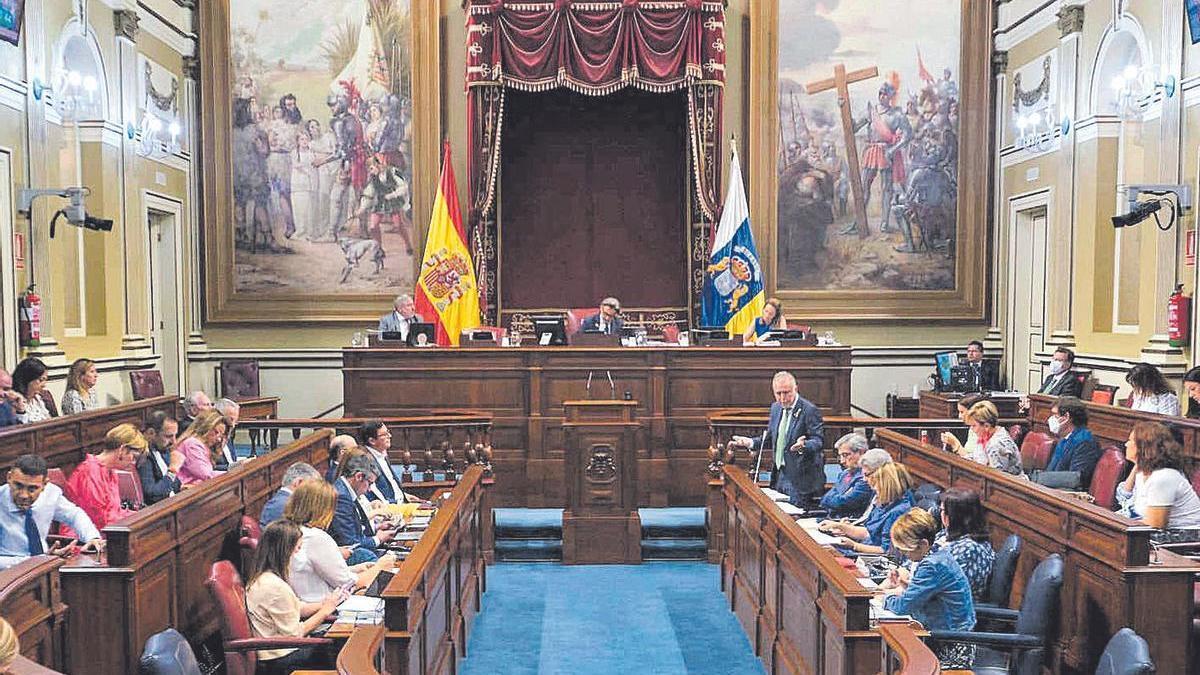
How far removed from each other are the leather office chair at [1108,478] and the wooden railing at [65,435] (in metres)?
6.93

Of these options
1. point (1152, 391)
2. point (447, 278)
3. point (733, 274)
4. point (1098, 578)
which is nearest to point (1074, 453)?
point (1152, 391)

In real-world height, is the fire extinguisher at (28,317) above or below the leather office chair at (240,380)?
above

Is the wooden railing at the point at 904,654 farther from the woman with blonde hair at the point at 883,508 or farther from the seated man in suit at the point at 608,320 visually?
the seated man in suit at the point at 608,320

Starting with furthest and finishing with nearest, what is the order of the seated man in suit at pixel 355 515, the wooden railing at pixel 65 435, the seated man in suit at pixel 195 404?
the seated man in suit at pixel 195 404 → the wooden railing at pixel 65 435 → the seated man in suit at pixel 355 515

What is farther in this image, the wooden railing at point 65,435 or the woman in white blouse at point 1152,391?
the woman in white blouse at point 1152,391

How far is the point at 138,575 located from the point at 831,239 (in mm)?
10525

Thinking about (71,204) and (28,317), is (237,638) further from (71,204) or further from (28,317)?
(71,204)

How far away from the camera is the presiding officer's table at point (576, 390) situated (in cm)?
875

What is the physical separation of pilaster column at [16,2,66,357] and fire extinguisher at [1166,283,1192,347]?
10.3 metres

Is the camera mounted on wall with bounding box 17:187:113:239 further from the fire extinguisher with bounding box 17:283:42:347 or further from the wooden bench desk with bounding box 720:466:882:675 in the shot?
the wooden bench desk with bounding box 720:466:882:675

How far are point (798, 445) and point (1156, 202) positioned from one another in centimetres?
485

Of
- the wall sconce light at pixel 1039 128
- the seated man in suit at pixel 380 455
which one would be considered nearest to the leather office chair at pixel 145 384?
the seated man in suit at pixel 380 455

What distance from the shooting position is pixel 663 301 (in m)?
13.0

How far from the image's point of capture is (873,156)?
1304cm
